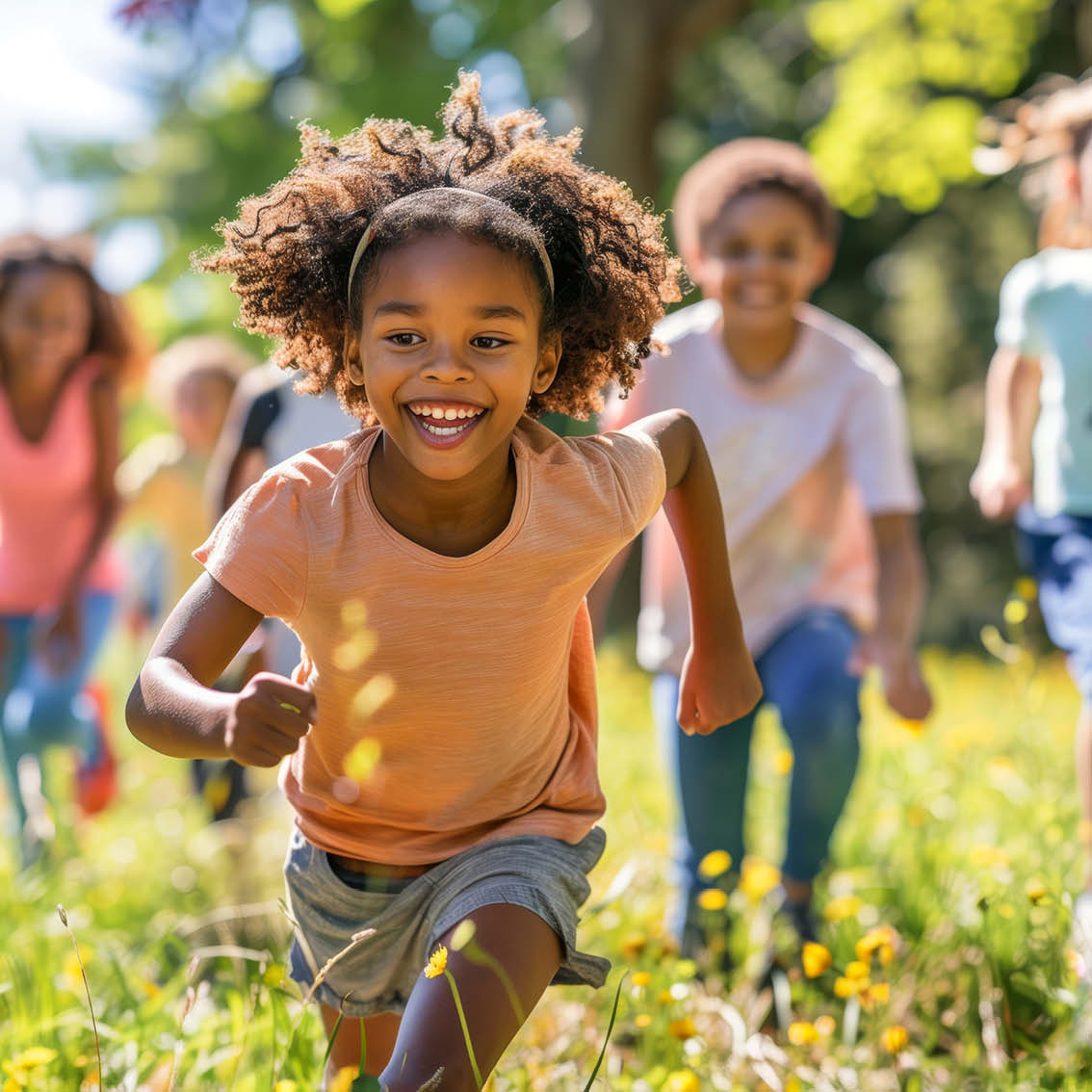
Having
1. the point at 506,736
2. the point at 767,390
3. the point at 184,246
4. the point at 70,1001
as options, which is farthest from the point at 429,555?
the point at 184,246

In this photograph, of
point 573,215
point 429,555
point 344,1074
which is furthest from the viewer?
point 573,215

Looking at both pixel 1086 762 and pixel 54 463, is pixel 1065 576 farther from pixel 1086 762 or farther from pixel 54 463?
pixel 54 463

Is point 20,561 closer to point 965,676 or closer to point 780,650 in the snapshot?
point 780,650

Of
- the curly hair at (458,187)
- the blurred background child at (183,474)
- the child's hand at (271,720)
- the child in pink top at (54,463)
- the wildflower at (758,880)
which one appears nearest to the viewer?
the child's hand at (271,720)

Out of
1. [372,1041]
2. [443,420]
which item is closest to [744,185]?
[443,420]

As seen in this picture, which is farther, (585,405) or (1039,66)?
(1039,66)

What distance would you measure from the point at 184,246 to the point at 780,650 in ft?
43.5

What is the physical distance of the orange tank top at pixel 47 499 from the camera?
4.72m

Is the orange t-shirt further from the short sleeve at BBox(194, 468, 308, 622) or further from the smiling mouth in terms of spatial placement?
the smiling mouth

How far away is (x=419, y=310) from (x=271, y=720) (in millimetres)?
775

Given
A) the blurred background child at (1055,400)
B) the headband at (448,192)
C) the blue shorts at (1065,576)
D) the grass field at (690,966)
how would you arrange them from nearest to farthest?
the headband at (448,192)
the grass field at (690,966)
the blue shorts at (1065,576)
the blurred background child at (1055,400)

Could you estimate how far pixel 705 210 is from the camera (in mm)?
3625

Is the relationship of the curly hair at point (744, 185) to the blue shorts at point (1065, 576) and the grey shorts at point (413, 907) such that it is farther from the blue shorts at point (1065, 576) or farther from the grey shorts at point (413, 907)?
the grey shorts at point (413, 907)

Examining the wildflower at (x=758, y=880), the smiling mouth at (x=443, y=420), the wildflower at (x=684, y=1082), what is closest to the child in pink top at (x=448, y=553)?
the smiling mouth at (x=443, y=420)
